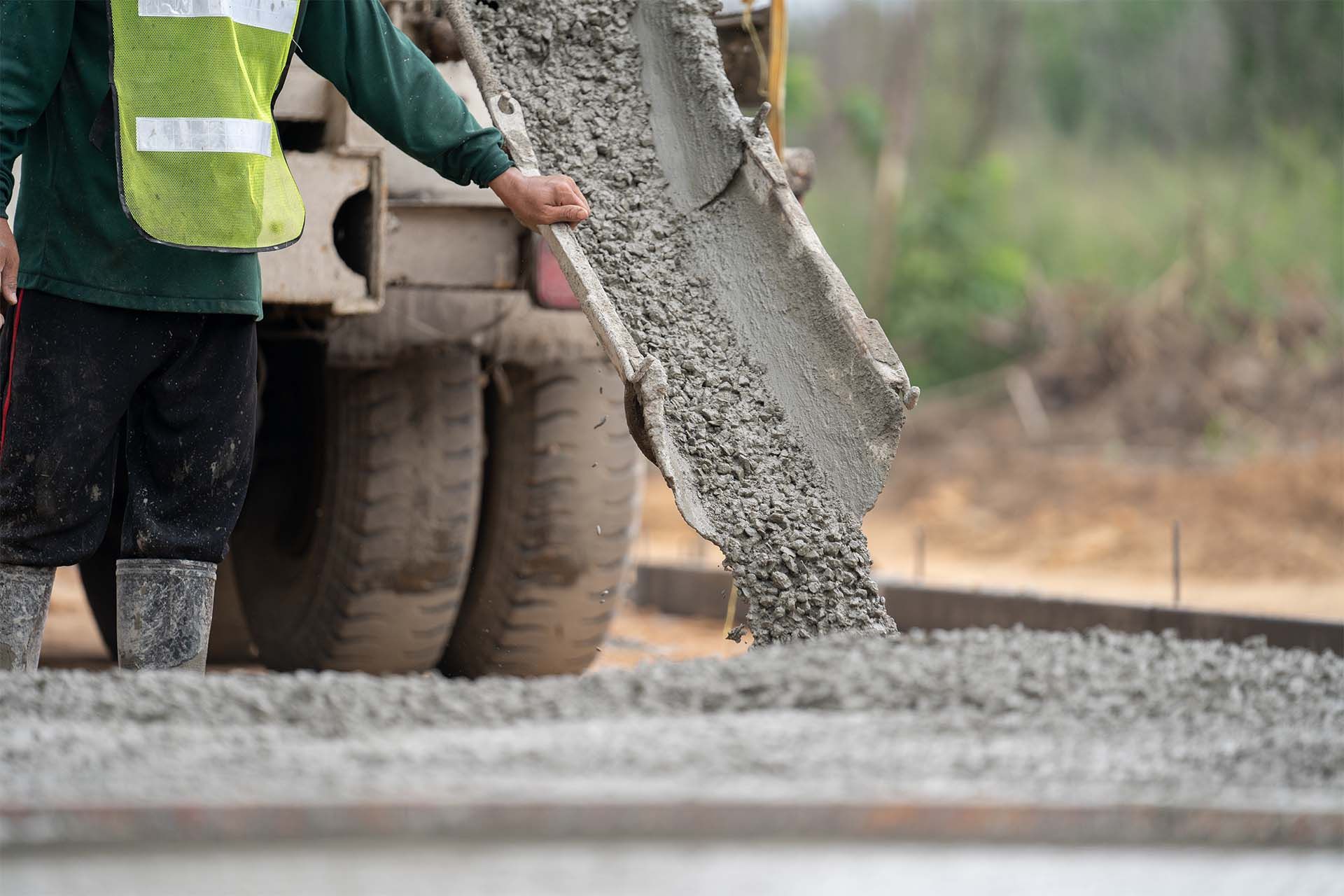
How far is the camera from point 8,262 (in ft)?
9.13

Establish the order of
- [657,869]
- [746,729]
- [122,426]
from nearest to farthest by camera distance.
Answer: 1. [657,869]
2. [746,729]
3. [122,426]

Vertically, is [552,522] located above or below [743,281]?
below

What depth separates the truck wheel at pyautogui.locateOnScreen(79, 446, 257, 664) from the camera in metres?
4.43

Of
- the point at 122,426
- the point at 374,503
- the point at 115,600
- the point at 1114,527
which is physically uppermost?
the point at 122,426

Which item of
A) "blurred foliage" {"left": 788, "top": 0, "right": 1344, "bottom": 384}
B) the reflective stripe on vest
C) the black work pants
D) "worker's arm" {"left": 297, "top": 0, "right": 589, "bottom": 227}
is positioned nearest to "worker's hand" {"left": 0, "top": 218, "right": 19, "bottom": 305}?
the black work pants

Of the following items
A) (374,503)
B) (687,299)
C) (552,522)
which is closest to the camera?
(687,299)

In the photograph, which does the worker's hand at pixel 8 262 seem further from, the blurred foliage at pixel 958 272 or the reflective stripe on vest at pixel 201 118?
the blurred foliage at pixel 958 272

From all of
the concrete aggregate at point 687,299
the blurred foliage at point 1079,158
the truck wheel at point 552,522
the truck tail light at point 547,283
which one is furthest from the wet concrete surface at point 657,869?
the blurred foliage at point 1079,158

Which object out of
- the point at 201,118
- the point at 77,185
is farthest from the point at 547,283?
the point at 77,185

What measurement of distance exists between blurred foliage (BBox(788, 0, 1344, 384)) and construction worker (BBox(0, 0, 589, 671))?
8.86 metres

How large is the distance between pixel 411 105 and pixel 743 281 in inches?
34.7

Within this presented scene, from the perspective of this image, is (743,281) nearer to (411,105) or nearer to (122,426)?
(411,105)

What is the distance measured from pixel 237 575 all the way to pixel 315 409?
67 centimetres

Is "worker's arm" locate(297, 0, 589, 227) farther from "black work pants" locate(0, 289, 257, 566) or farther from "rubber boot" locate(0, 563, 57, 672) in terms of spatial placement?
"rubber boot" locate(0, 563, 57, 672)
